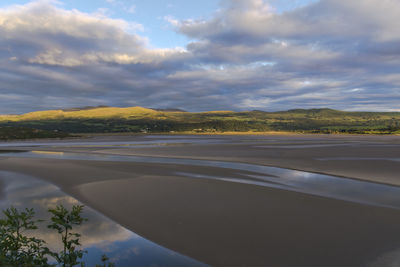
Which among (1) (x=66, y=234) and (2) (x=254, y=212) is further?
(2) (x=254, y=212)

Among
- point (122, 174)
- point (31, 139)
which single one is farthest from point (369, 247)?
point (31, 139)

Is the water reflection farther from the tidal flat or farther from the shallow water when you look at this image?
the shallow water

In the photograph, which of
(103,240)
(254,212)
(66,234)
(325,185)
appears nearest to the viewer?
(66,234)

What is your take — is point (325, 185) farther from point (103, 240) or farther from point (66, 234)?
point (66, 234)

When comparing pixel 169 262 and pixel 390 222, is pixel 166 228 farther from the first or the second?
pixel 390 222

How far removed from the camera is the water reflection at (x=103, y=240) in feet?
20.9

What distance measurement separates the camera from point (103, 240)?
7.51m

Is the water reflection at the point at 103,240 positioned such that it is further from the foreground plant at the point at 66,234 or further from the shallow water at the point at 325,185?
the shallow water at the point at 325,185

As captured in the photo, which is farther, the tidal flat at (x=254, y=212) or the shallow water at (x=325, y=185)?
the shallow water at (x=325, y=185)

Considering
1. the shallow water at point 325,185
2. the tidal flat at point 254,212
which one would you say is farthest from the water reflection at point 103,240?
the shallow water at point 325,185

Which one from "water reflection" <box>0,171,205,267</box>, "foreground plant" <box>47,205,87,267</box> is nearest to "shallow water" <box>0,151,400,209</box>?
"water reflection" <box>0,171,205,267</box>

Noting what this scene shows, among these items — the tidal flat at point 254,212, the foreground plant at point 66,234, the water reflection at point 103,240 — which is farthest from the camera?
the tidal flat at point 254,212

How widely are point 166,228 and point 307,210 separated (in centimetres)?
588

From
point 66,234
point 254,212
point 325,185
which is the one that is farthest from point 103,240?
point 325,185
